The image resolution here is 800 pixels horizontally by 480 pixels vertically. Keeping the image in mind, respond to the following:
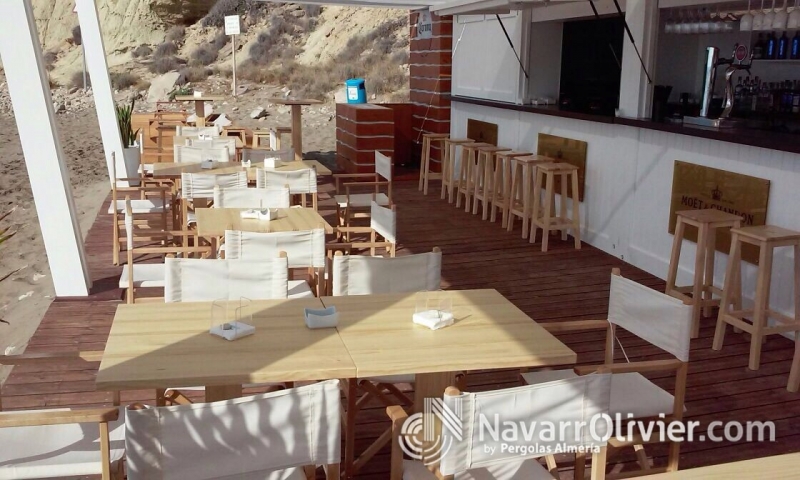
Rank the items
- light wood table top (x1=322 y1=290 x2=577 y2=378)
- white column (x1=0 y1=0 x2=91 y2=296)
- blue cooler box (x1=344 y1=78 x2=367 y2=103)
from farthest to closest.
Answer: blue cooler box (x1=344 y1=78 x2=367 y2=103) < white column (x1=0 y1=0 x2=91 y2=296) < light wood table top (x1=322 y1=290 x2=577 y2=378)

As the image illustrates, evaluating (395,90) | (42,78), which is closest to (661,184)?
(42,78)

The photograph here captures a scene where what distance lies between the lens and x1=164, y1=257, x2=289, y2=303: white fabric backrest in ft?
11.2

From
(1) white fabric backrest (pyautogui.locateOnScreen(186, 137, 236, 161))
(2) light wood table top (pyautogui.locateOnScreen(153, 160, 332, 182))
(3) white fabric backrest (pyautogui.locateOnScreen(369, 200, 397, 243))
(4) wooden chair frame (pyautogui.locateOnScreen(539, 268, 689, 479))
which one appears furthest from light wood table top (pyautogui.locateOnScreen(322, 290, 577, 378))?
(1) white fabric backrest (pyautogui.locateOnScreen(186, 137, 236, 161))

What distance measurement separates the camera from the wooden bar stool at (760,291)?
454cm

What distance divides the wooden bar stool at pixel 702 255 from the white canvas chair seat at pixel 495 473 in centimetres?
282

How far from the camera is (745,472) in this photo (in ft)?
6.09

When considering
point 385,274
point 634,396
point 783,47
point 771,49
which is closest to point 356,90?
point 771,49

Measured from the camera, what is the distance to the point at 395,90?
25797mm

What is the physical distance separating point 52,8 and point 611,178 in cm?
3899

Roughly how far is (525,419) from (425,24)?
10.1 meters

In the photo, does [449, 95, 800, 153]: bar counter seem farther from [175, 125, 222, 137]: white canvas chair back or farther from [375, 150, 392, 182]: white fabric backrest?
[175, 125, 222, 137]: white canvas chair back

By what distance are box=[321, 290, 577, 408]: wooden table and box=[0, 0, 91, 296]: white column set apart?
2.95 m

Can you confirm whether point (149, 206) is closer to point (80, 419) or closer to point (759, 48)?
point (80, 419)

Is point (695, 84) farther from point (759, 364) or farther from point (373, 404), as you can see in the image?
point (373, 404)
